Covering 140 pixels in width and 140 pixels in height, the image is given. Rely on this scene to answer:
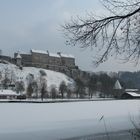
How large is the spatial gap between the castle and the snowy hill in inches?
166

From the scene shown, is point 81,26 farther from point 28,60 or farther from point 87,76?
point 28,60

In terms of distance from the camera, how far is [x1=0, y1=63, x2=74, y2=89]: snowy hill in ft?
436

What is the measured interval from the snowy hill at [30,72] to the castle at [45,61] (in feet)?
13.8

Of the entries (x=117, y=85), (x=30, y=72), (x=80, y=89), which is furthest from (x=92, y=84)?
(x=30, y=72)

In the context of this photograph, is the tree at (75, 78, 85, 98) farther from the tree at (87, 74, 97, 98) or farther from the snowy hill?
the snowy hill

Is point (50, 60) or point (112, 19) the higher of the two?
point (50, 60)

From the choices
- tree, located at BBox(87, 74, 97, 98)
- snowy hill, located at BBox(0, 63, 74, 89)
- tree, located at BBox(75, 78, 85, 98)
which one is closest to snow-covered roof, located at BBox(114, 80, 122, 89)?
tree, located at BBox(87, 74, 97, 98)

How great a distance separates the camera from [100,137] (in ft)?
49.7

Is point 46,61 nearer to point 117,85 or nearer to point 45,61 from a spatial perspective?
point 45,61

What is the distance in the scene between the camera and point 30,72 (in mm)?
142375

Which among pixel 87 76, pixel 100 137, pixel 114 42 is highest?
pixel 87 76

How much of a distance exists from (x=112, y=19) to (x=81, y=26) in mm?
556

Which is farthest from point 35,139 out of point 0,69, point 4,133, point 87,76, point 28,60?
point 28,60

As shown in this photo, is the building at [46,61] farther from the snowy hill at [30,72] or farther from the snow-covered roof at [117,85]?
the snow-covered roof at [117,85]
